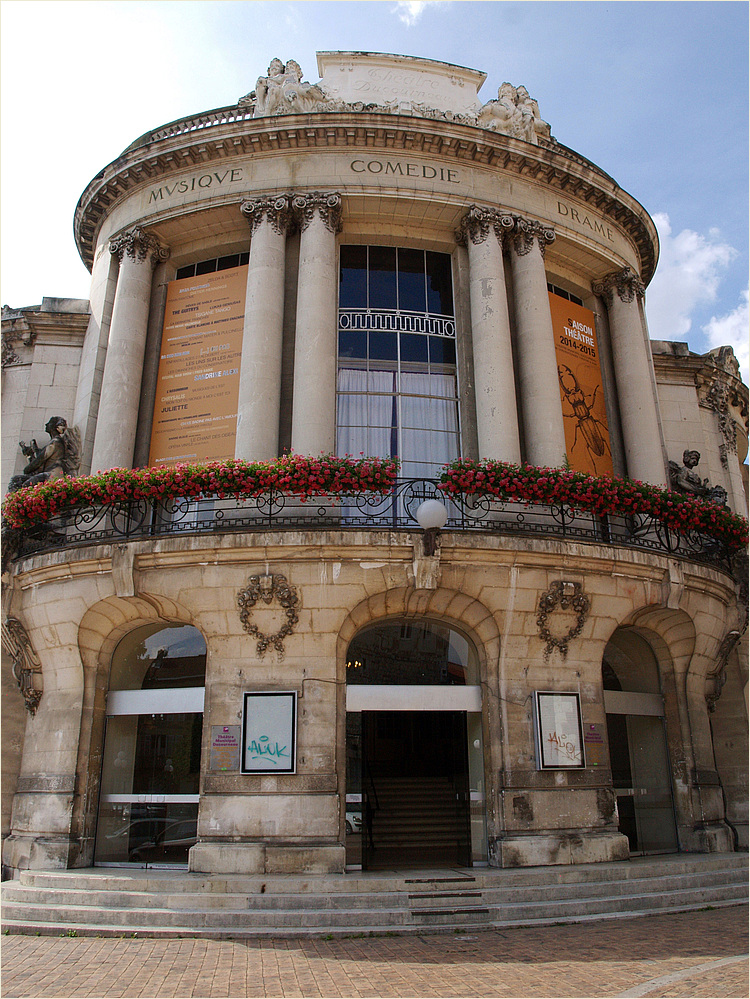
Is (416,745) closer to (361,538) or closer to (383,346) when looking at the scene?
(361,538)

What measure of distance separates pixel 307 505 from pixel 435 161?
9.86 metres

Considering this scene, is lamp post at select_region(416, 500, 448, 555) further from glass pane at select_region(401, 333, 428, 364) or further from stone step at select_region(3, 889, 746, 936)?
glass pane at select_region(401, 333, 428, 364)

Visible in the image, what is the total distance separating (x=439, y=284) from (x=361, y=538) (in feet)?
28.7

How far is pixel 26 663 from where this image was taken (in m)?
15.5

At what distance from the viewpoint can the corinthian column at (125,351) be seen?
56.6 feet

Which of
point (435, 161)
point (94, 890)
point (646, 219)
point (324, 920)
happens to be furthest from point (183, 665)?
point (646, 219)

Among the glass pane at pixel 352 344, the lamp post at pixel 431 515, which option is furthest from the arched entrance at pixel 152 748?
the glass pane at pixel 352 344

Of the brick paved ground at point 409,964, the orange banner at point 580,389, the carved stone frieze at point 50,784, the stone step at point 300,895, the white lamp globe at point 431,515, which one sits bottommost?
the brick paved ground at point 409,964

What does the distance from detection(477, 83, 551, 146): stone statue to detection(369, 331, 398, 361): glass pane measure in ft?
20.3

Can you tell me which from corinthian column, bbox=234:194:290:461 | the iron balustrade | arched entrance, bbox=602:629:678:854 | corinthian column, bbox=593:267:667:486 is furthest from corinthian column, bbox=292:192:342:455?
arched entrance, bbox=602:629:678:854

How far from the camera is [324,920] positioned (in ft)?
34.0

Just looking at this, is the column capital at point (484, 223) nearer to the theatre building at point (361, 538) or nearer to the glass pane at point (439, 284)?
the theatre building at point (361, 538)

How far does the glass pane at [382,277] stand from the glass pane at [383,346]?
813 mm

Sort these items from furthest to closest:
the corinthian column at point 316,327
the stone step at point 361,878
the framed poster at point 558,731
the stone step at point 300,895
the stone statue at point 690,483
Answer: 1. the stone statue at point 690,483
2. the corinthian column at point 316,327
3. the framed poster at point 558,731
4. the stone step at point 361,878
5. the stone step at point 300,895
